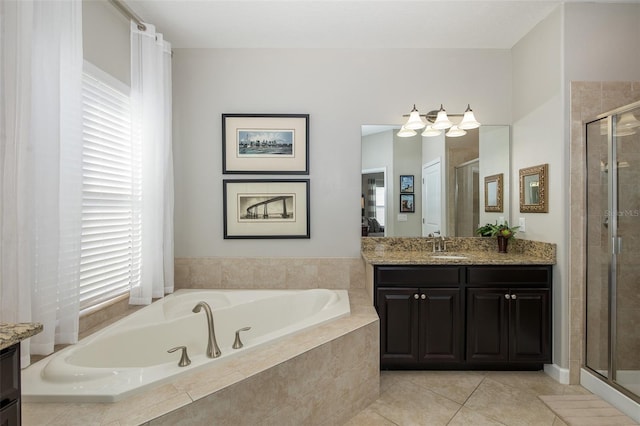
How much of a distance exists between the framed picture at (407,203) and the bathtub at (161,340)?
3.21 feet

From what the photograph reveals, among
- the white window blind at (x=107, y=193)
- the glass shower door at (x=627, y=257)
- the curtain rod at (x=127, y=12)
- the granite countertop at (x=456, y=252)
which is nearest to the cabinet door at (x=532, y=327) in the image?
the granite countertop at (x=456, y=252)

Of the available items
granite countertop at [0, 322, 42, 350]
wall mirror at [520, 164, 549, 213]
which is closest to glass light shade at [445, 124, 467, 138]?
wall mirror at [520, 164, 549, 213]

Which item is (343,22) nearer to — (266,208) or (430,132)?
(430,132)

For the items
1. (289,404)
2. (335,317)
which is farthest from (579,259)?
(289,404)

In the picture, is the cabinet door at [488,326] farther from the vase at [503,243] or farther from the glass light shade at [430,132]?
the glass light shade at [430,132]

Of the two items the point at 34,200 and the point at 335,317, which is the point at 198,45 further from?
the point at 335,317

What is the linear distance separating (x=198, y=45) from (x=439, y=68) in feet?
7.07

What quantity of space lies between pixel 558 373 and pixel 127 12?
4.00 meters

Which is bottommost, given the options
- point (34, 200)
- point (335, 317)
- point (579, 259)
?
point (335, 317)

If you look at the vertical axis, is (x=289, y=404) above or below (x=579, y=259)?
below

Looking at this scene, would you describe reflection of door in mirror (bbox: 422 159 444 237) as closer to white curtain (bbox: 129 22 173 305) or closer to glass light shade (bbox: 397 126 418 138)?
glass light shade (bbox: 397 126 418 138)

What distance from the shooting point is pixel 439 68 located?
115 inches

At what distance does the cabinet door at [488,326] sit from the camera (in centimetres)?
241

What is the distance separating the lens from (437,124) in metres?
2.69
